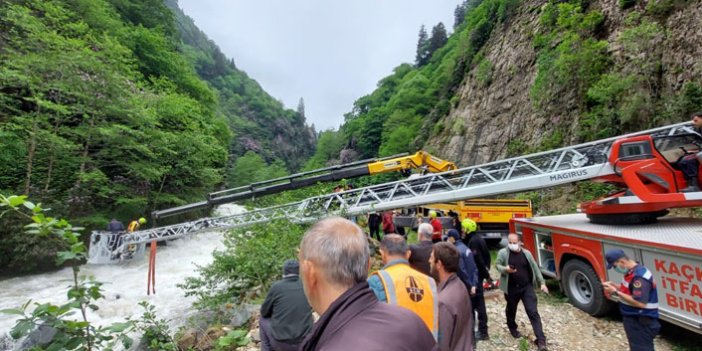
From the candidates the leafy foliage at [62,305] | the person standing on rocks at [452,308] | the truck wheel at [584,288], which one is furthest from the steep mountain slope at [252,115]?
the leafy foliage at [62,305]

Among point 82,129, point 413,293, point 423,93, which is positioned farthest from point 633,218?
point 423,93

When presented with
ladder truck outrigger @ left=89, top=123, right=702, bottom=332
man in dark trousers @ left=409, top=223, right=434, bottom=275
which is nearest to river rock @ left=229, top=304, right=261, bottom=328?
ladder truck outrigger @ left=89, top=123, right=702, bottom=332

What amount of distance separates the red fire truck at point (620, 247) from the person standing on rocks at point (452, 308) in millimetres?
3104

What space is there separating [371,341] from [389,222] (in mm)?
10106

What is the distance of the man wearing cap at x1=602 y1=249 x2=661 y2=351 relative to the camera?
3307mm

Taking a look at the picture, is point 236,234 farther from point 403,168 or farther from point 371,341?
point 371,341

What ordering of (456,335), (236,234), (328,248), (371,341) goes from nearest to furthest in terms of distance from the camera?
(371,341)
(328,248)
(456,335)
(236,234)

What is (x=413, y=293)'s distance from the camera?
89.2 inches

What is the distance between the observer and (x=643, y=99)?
1183 cm

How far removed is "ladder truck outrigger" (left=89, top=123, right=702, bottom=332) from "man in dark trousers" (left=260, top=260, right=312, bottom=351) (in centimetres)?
460

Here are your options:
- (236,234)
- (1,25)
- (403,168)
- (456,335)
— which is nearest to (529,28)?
(403,168)

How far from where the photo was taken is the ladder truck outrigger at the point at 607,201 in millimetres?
4211

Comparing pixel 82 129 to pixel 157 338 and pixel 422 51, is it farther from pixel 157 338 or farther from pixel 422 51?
pixel 422 51

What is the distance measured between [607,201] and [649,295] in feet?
10.3
